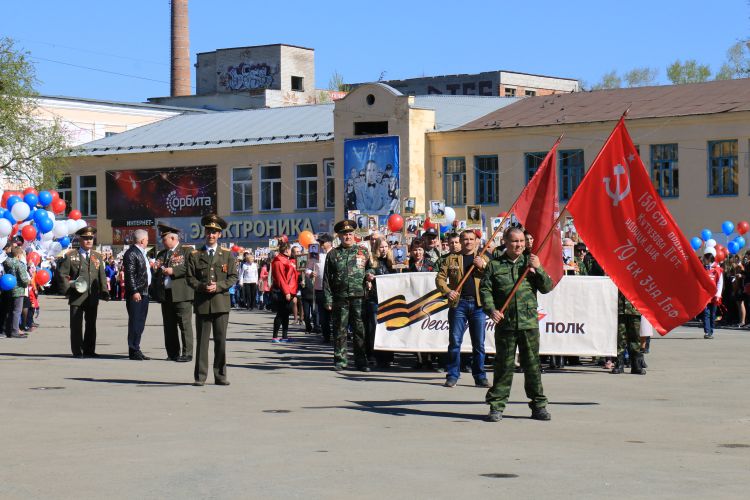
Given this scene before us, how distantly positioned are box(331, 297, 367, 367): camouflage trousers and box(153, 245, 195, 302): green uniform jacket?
2228mm

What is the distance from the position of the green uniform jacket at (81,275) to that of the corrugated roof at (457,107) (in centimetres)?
3157

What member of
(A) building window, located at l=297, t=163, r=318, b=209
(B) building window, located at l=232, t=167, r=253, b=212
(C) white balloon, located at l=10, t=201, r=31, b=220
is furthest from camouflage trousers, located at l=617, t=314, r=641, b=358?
(B) building window, located at l=232, t=167, r=253, b=212

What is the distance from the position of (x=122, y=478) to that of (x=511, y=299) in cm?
455

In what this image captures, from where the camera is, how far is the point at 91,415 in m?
12.4

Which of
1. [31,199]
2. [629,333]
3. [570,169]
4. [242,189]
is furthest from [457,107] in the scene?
[629,333]

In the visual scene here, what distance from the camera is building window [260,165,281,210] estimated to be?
5500 cm

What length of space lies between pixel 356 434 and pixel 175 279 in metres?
8.03

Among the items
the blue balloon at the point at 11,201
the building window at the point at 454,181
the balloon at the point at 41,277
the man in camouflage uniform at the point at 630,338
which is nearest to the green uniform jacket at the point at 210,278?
the man in camouflage uniform at the point at 630,338

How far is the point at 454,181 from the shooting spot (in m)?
50.1

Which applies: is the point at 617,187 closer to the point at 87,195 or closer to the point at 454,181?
the point at 454,181

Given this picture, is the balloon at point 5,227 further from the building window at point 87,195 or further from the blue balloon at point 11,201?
the building window at point 87,195

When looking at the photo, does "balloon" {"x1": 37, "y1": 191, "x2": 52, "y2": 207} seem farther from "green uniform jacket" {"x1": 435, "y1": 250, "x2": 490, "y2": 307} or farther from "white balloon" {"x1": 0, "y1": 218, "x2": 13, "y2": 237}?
"green uniform jacket" {"x1": 435, "y1": 250, "x2": 490, "y2": 307}

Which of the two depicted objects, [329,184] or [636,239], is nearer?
[636,239]

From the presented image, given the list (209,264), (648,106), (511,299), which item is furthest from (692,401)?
(648,106)
